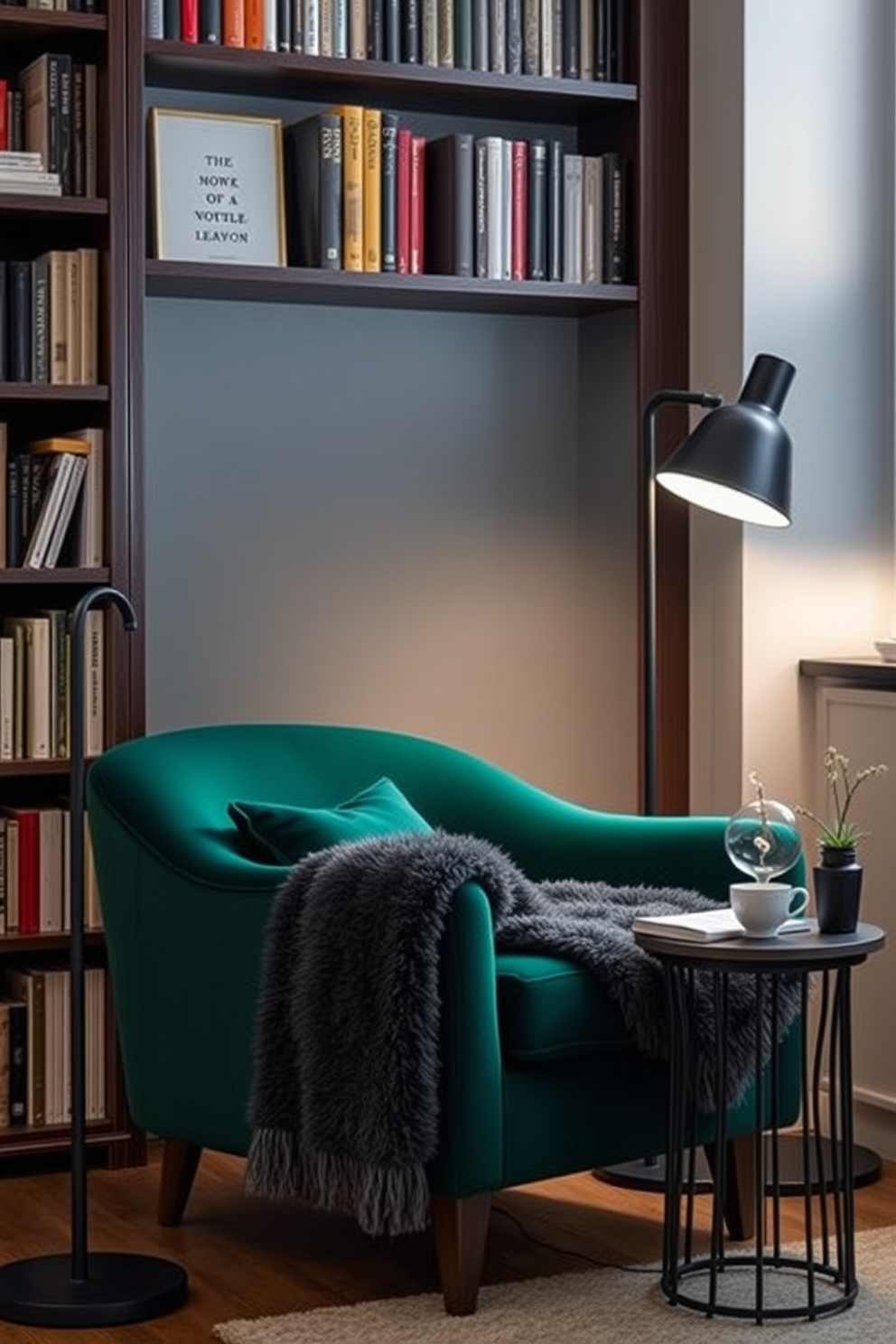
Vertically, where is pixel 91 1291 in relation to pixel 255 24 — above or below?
below

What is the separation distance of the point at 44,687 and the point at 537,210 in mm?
1348

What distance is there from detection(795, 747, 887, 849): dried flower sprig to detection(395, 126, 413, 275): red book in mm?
1228

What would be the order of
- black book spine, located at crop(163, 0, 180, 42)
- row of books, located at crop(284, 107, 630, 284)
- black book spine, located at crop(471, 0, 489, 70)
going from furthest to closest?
black book spine, located at crop(471, 0, 489, 70) → row of books, located at crop(284, 107, 630, 284) → black book spine, located at crop(163, 0, 180, 42)

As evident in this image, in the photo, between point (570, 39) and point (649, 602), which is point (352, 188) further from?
point (649, 602)

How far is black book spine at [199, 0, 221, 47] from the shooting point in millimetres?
4203

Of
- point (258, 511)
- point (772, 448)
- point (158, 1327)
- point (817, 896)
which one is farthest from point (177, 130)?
point (158, 1327)

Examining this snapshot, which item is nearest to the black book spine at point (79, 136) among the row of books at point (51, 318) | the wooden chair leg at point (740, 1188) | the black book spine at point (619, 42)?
the row of books at point (51, 318)

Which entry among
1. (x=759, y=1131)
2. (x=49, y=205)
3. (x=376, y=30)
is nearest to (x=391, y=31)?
(x=376, y=30)

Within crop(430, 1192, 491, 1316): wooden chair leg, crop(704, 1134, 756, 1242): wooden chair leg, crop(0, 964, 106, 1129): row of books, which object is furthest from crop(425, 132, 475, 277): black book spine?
crop(430, 1192, 491, 1316): wooden chair leg

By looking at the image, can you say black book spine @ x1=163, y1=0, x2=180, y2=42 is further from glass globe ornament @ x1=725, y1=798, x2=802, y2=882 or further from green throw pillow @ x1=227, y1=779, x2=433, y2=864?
glass globe ornament @ x1=725, y1=798, x2=802, y2=882

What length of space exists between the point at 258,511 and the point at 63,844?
2.66 feet

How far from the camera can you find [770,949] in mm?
3199

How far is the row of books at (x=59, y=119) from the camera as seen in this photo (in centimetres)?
410

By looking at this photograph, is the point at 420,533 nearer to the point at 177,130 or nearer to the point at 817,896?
the point at 177,130
